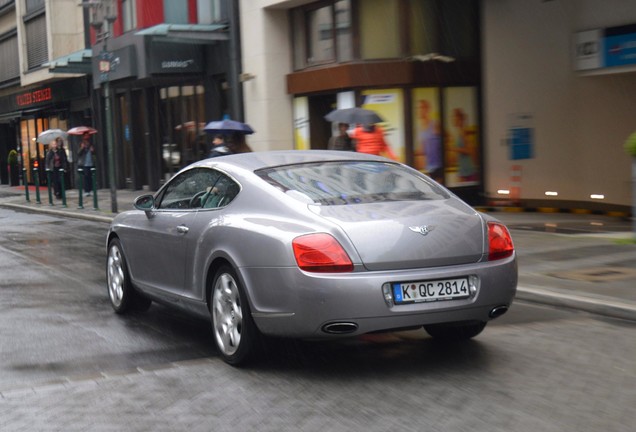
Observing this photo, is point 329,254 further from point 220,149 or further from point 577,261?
point 220,149

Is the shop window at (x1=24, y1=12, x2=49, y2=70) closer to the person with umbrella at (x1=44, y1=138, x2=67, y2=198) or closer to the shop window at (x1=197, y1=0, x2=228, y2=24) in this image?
the person with umbrella at (x1=44, y1=138, x2=67, y2=198)

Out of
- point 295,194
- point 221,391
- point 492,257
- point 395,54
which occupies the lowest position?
point 221,391

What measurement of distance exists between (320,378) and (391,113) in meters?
14.3

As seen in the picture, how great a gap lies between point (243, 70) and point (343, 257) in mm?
18456

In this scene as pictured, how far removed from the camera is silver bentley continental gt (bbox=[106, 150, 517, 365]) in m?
5.78

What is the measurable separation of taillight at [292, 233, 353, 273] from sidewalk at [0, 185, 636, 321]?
10.3 ft

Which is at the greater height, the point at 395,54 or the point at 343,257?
the point at 395,54

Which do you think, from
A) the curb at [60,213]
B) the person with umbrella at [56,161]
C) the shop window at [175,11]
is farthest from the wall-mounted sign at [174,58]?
the person with umbrella at [56,161]

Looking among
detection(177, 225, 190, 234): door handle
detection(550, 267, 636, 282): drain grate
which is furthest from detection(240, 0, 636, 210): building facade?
detection(177, 225, 190, 234): door handle

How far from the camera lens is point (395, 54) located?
19828mm

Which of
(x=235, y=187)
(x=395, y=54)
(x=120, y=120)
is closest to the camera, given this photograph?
(x=235, y=187)

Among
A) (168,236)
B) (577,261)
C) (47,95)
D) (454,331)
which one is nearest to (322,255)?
(454,331)

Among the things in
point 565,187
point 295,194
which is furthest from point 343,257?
point 565,187

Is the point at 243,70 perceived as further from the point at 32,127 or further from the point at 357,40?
the point at 32,127
